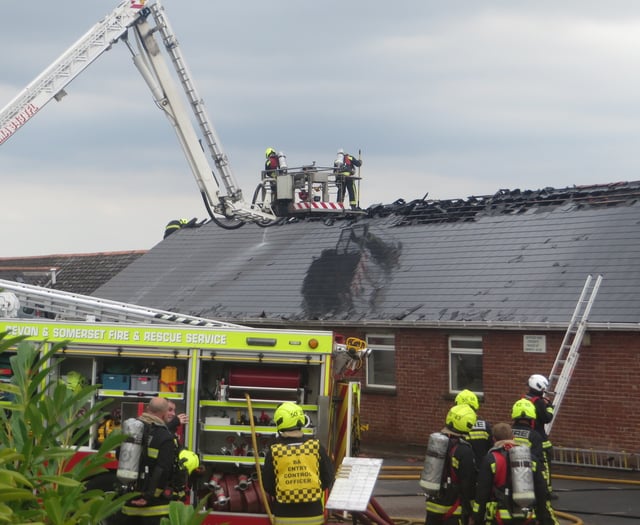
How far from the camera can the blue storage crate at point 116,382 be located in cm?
1194

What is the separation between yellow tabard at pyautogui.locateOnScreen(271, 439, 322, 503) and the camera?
866cm

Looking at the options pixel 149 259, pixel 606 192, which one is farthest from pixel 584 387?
pixel 149 259

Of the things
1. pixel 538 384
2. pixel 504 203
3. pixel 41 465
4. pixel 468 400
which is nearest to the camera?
pixel 41 465

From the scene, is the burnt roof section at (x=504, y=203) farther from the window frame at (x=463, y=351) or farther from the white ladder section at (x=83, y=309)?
the white ladder section at (x=83, y=309)

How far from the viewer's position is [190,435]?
1141 centimetres

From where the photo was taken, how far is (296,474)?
28.5 feet

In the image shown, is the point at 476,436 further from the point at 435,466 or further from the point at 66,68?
the point at 66,68

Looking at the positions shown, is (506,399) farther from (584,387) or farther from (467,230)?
(467,230)

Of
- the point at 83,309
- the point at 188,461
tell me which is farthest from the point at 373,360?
the point at 188,461

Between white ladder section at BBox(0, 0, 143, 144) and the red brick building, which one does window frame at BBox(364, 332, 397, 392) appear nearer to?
the red brick building

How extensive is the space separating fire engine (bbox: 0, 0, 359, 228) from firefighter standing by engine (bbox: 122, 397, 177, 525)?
512 inches

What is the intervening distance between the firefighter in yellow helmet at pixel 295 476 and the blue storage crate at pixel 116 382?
3.56 m

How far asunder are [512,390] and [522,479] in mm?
11336

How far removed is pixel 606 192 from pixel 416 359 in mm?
5345
